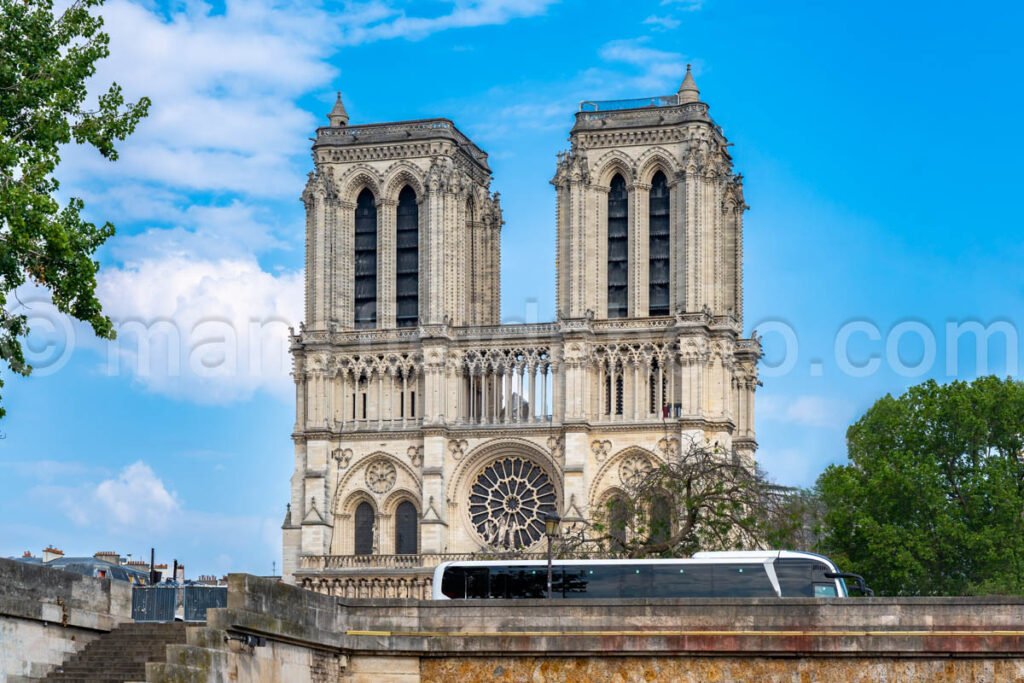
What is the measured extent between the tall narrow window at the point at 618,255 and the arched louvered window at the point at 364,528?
13.7m

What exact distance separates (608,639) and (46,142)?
13.1 m

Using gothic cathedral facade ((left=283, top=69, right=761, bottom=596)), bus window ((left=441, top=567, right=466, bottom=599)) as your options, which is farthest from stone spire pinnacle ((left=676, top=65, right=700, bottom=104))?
bus window ((left=441, top=567, right=466, bottom=599))

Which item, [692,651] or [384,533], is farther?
[384,533]

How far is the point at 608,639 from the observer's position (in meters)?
37.9

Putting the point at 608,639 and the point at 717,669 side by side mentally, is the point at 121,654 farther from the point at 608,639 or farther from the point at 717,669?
the point at 717,669

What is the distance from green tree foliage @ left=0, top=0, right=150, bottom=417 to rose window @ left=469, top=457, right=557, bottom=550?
54.9m

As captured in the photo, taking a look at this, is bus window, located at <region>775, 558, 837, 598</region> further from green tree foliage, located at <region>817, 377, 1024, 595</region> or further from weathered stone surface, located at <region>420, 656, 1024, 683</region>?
green tree foliage, located at <region>817, 377, 1024, 595</region>

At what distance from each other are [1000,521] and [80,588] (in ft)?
152

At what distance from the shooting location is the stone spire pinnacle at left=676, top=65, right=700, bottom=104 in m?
92.6

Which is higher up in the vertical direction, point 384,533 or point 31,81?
point 31,81

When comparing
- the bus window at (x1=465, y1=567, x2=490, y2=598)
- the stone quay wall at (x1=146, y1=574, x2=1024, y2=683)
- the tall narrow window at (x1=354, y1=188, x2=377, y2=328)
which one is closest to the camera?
the stone quay wall at (x1=146, y1=574, x2=1024, y2=683)

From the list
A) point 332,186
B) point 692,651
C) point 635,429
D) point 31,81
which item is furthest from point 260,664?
point 332,186

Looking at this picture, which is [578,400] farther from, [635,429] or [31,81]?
[31,81]

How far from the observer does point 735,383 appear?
306 ft
